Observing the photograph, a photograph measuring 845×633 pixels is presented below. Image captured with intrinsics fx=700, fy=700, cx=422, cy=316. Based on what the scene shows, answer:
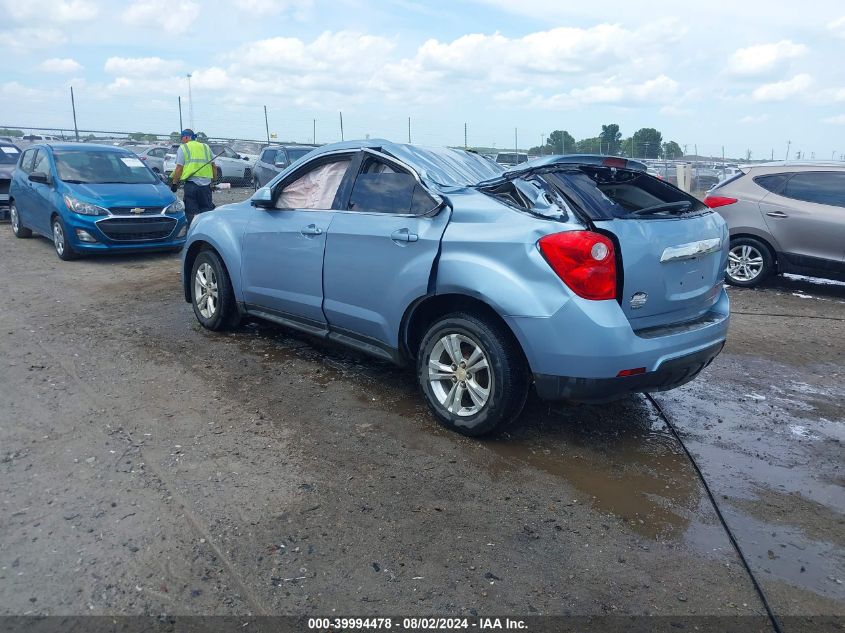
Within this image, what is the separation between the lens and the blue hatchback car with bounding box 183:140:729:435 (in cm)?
365

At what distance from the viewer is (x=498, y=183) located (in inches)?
166

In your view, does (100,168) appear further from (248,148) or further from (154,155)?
(248,148)

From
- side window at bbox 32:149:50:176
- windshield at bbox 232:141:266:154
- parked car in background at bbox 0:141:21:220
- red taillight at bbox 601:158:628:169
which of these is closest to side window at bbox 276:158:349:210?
red taillight at bbox 601:158:628:169

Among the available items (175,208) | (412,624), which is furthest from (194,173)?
(412,624)

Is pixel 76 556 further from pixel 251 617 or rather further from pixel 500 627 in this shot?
pixel 500 627

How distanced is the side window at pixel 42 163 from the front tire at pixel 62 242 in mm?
914

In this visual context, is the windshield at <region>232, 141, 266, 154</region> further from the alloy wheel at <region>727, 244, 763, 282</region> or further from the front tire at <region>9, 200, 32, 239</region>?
the alloy wheel at <region>727, 244, 763, 282</region>

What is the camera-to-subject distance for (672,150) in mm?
28859

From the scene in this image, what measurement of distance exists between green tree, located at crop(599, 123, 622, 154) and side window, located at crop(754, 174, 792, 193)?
20893 mm

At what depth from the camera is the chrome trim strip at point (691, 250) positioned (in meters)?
3.85

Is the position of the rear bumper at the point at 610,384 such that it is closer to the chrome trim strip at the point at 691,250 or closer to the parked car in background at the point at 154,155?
the chrome trim strip at the point at 691,250

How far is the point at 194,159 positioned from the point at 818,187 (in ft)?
28.3

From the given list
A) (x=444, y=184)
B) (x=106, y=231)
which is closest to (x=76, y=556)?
(x=444, y=184)

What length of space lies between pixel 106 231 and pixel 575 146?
23571 millimetres
